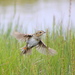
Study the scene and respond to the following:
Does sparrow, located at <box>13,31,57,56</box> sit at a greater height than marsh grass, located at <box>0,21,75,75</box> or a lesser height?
greater

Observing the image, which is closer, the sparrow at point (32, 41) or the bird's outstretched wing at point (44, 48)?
the sparrow at point (32, 41)

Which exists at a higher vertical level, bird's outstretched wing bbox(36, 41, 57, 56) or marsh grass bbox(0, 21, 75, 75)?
bird's outstretched wing bbox(36, 41, 57, 56)

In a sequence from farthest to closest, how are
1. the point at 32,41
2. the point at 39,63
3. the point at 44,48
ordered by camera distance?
the point at 39,63 < the point at 44,48 < the point at 32,41

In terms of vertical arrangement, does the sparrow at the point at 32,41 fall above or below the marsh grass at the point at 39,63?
above

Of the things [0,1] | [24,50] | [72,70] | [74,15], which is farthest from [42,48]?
[0,1]

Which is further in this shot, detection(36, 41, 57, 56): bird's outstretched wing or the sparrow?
detection(36, 41, 57, 56): bird's outstretched wing

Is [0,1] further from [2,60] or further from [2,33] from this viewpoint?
[2,60]

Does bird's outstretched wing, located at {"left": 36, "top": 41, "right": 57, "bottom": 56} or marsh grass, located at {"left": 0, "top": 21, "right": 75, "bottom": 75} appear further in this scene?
bird's outstretched wing, located at {"left": 36, "top": 41, "right": 57, "bottom": 56}

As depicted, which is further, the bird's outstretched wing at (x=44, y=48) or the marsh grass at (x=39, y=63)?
the bird's outstretched wing at (x=44, y=48)

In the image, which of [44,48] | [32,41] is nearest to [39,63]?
[44,48]

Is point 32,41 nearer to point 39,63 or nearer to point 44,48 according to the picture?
point 44,48

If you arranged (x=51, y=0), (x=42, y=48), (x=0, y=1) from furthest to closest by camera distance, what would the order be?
(x=51, y=0), (x=0, y=1), (x=42, y=48)

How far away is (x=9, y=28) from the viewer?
4477 mm

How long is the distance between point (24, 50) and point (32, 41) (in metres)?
0.20
